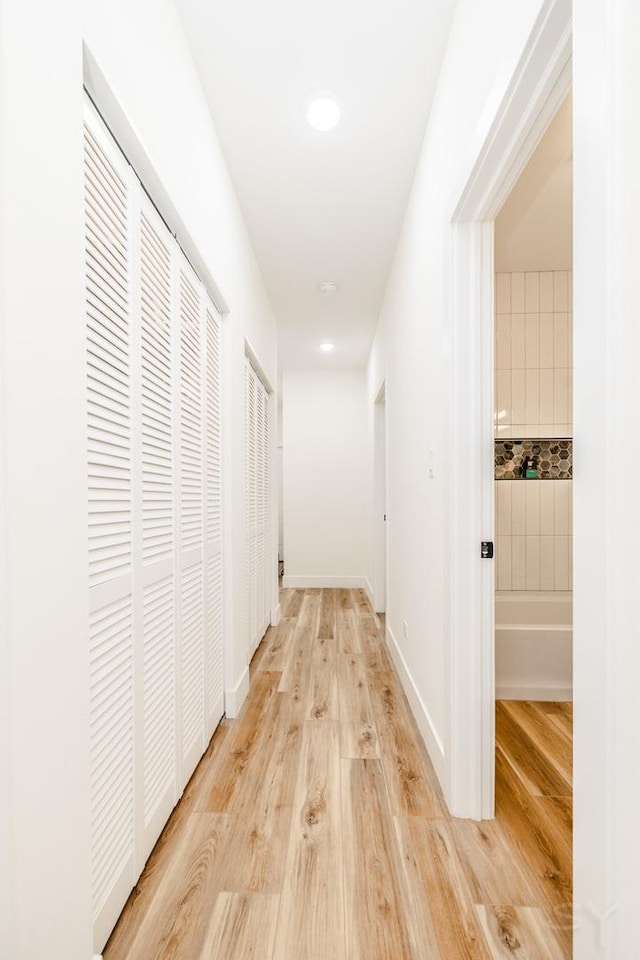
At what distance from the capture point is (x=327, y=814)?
1.74 m

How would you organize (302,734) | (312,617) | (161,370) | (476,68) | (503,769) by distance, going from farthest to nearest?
1. (312,617)
2. (302,734)
3. (503,769)
4. (161,370)
5. (476,68)

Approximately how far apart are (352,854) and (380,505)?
389cm

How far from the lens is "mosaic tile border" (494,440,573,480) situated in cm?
362

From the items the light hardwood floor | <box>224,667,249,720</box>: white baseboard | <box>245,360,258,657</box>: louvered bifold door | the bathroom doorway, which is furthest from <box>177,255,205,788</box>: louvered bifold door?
the bathroom doorway

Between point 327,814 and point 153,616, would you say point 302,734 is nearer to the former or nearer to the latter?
point 327,814

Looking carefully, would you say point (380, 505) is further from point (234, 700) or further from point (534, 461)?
point (234, 700)

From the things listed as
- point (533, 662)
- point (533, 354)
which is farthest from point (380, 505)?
point (533, 662)

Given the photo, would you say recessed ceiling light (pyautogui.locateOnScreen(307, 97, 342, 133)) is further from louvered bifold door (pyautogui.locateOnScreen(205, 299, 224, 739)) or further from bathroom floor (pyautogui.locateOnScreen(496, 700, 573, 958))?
bathroom floor (pyautogui.locateOnScreen(496, 700, 573, 958))

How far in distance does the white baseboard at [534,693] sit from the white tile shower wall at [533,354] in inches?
62.8
